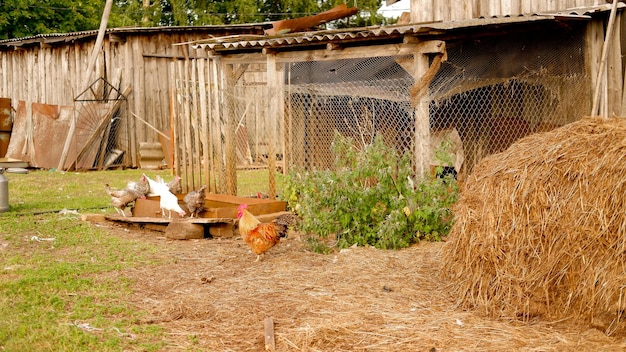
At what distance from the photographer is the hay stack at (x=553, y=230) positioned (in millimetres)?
5199

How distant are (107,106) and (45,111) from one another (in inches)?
66.2

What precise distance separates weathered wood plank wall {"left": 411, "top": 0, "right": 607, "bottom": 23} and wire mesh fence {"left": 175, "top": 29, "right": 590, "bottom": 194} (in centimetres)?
56

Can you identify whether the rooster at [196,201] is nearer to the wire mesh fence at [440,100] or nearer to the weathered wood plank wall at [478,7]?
the wire mesh fence at [440,100]

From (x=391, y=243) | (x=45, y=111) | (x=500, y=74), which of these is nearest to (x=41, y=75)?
(x=45, y=111)

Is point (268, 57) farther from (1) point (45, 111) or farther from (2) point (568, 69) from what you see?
(1) point (45, 111)

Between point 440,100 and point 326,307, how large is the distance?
5.79 metres

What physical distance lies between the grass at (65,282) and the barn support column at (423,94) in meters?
3.62

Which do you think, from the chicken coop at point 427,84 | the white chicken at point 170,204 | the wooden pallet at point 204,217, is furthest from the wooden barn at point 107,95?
the white chicken at point 170,204

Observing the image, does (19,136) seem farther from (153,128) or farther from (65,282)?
(65,282)

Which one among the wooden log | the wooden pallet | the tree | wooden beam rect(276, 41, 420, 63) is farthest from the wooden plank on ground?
the tree

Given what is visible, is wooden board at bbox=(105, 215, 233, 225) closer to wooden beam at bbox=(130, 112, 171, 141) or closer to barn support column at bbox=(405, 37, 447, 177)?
barn support column at bbox=(405, 37, 447, 177)

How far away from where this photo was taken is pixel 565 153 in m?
5.64

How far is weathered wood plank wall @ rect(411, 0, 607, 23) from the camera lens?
11523mm

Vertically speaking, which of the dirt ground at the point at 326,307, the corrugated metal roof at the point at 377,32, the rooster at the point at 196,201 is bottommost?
the dirt ground at the point at 326,307
